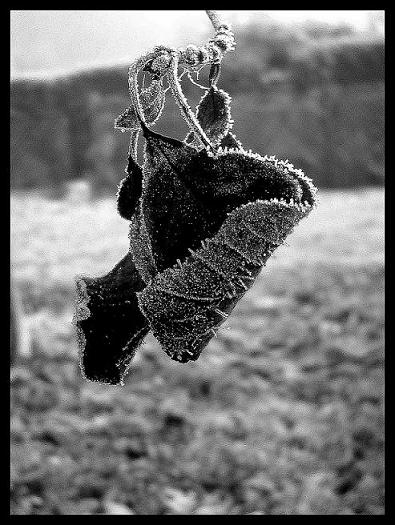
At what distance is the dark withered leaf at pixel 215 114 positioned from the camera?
49 centimetres

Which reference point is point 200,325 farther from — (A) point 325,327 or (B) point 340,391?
(A) point 325,327

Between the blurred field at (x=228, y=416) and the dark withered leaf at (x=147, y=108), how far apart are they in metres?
1.38

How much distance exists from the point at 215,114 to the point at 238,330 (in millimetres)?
2133

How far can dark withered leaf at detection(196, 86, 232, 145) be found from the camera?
1.61 feet

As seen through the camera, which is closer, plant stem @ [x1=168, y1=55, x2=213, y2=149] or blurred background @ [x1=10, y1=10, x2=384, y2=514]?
plant stem @ [x1=168, y1=55, x2=213, y2=149]

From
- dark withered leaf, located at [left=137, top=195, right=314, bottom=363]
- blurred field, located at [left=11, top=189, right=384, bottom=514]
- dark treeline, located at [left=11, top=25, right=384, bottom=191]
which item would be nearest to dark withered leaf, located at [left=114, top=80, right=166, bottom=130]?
dark withered leaf, located at [left=137, top=195, right=314, bottom=363]

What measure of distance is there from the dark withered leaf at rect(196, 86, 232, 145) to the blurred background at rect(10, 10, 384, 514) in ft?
0.55

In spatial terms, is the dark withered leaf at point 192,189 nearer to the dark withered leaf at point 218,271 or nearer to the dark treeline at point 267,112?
the dark withered leaf at point 218,271

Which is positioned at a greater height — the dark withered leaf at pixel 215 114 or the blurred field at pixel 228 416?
the blurred field at pixel 228 416

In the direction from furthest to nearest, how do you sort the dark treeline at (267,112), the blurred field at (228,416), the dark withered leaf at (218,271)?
the dark treeline at (267,112)
the blurred field at (228,416)
the dark withered leaf at (218,271)

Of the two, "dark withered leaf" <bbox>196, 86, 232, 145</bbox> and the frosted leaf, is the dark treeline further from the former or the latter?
the frosted leaf

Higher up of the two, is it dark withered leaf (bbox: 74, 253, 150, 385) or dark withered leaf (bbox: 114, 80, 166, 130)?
dark withered leaf (bbox: 114, 80, 166, 130)

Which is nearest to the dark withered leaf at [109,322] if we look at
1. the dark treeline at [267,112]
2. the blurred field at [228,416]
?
the blurred field at [228,416]
